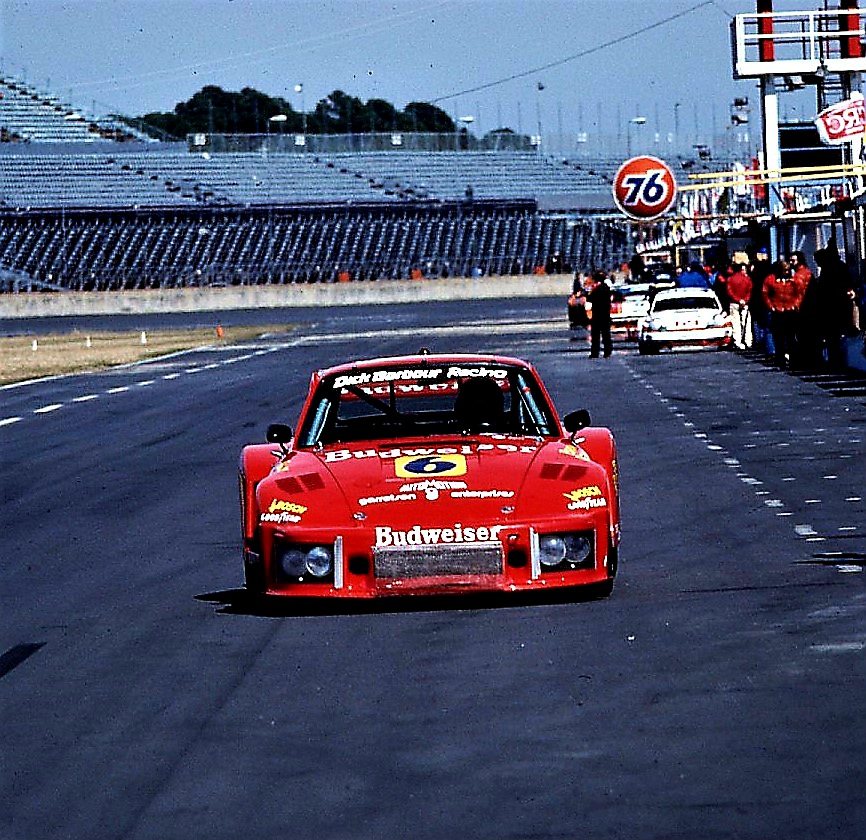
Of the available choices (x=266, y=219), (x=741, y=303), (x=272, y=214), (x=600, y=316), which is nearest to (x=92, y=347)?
(x=600, y=316)

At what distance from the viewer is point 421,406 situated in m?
11.7

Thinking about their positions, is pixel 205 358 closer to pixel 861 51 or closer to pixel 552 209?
pixel 861 51

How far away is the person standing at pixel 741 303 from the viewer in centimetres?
4147

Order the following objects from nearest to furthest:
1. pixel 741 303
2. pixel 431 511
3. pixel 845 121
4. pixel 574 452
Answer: pixel 431 511, pixel 574 452, pixel 845 121, pixel 741 303

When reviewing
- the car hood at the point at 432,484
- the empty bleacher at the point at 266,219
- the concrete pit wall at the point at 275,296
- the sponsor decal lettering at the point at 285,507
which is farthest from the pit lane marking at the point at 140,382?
the empty bleacher at the point at 266,219

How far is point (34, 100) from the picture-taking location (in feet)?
424

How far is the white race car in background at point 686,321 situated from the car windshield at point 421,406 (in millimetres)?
29985

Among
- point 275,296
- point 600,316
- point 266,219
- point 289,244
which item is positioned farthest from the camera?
point 266,219

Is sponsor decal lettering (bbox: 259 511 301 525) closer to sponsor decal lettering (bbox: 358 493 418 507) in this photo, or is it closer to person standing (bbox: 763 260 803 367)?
sponsor decal lettering (bbox: 358 493 418 507)

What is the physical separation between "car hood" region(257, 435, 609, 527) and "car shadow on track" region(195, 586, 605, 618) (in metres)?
0.41

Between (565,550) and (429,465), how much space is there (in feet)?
2.81

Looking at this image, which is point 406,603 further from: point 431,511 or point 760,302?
point 760,302

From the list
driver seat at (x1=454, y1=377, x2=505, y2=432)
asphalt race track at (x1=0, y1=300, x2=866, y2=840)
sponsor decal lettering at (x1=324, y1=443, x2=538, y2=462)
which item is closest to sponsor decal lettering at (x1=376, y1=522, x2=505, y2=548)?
asphalt race track at (x1=0, y1=300, x2=866, y2=840)

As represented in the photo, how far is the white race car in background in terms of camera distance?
136 ft
